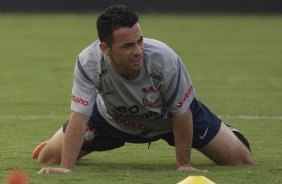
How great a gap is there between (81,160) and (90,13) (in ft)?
77.2

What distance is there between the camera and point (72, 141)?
8086mm

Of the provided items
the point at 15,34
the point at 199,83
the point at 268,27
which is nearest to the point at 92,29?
the point at 15,34

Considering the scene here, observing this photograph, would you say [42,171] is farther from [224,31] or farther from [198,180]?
[224,31]

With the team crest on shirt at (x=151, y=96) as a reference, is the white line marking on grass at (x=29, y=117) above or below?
below

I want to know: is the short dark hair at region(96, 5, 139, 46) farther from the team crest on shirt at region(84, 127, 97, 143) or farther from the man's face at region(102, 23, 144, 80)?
the team crest on shirt at region(84, 127, 97, 143)

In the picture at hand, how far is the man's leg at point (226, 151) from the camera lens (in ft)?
29.5

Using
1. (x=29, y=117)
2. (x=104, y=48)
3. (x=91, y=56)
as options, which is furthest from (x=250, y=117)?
(x=104, y=48)

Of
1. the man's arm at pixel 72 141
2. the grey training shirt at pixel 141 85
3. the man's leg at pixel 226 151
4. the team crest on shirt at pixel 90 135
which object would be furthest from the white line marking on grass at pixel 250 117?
the man's arm at pixel 72 141

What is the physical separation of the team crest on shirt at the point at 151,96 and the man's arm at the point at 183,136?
0.73 feet

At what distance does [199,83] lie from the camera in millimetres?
16344

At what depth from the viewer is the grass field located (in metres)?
8.58

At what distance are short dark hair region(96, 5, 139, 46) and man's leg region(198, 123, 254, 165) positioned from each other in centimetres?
168

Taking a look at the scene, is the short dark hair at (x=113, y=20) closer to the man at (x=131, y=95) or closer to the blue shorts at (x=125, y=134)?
the man at (x=131, y=95)

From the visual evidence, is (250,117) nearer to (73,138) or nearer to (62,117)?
(62,117)
